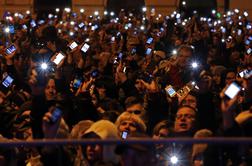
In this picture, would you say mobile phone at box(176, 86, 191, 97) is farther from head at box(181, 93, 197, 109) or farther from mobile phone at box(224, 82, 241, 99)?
mobile phone at box(224, 82, 241, 99)

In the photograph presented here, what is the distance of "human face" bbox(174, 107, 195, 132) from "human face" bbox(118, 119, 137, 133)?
0.41 meters

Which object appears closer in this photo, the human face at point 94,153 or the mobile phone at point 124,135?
the human face at point 94,153

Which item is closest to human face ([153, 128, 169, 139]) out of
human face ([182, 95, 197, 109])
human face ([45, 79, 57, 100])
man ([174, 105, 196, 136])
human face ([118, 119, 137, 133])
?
man ([174, 105, 196, 136])

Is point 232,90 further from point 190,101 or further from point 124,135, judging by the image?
point 190,101

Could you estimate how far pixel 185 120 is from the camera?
7.91 metres

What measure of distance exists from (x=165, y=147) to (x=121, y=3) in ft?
125

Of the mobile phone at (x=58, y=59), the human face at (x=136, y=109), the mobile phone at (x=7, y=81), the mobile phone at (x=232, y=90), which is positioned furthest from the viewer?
the mobile phone at (x=58, y=59)

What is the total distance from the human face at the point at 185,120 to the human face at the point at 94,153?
1.79 meters

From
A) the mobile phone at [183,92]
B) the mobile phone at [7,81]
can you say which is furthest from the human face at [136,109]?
the mobile phone at [7,81]

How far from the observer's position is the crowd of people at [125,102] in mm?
6066

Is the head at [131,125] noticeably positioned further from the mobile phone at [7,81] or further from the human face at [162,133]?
the mobile phone at [7,81]

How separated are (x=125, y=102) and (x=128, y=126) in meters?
2.09

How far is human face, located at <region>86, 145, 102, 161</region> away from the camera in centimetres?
583

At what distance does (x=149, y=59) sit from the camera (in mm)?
15391
